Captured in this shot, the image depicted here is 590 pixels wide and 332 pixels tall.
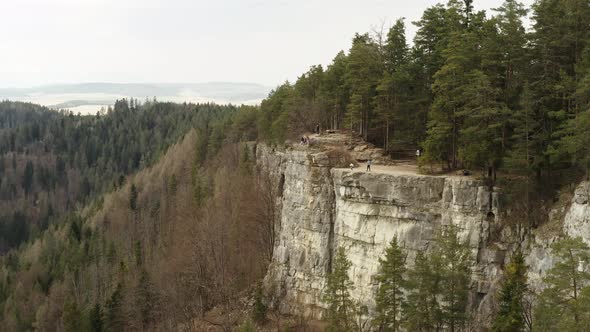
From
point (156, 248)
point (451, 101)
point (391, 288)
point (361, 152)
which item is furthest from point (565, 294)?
point (156, 248)

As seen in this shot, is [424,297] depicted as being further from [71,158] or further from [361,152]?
[71,158]

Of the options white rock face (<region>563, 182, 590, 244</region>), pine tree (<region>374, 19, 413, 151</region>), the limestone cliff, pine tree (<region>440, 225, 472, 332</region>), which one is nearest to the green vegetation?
white rock face (<region>563, 182, 590, 244</region>)

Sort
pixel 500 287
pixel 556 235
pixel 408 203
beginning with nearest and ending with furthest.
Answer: pixel 556 235 → pixel 500 287 → pixel 408 203

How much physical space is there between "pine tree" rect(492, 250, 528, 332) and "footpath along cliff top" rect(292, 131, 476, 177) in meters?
9.80

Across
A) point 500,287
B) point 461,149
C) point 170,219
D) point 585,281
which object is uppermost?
point 461,149

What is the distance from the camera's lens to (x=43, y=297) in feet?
246

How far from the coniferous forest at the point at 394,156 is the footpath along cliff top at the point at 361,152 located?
3.43ft

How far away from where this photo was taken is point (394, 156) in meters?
42.4

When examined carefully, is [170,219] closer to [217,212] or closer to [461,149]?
[217,212]

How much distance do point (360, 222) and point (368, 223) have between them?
680 millimetres

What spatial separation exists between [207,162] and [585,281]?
6556 cm

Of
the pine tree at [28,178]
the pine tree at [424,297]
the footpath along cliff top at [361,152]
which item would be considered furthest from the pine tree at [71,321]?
the pine tree at [28,178]

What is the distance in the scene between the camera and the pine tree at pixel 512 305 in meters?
24.5

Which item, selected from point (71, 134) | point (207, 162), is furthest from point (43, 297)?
point (71, 134)
